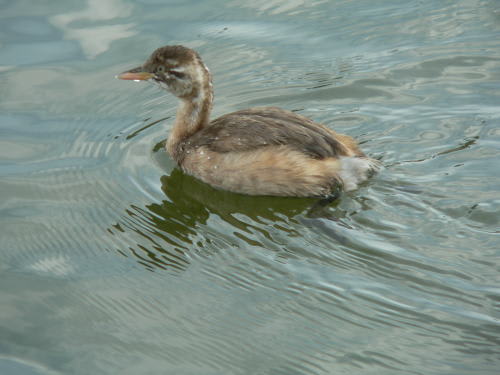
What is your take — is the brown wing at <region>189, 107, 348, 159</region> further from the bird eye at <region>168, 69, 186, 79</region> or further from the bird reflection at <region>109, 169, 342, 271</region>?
the bird eye at <region>168, 69, 186, 79</region>

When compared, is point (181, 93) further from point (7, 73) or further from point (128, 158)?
point (7, 73)

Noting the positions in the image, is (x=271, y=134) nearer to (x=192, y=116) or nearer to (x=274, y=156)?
(x=274, y=156)

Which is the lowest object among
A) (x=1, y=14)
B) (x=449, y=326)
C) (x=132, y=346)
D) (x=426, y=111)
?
(x=449, y=326)

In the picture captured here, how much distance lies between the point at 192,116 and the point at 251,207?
45.2 inches

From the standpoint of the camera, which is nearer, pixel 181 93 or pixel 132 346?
pixel 132 346

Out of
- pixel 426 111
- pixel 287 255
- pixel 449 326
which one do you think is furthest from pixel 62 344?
pixel 426 111

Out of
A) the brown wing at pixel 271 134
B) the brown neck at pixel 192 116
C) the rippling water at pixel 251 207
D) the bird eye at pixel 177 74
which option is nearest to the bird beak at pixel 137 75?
the bird eye at pixel 177 74

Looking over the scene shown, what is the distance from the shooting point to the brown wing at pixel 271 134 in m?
5.76

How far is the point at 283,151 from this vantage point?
227 inches

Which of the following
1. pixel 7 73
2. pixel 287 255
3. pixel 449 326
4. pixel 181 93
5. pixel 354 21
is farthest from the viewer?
pixel 354 21

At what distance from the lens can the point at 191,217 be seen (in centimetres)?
575

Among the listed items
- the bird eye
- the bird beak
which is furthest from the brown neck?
the bird beak

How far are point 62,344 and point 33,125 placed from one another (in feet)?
10.8

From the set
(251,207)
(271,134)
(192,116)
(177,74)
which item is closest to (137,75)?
(177,74)
